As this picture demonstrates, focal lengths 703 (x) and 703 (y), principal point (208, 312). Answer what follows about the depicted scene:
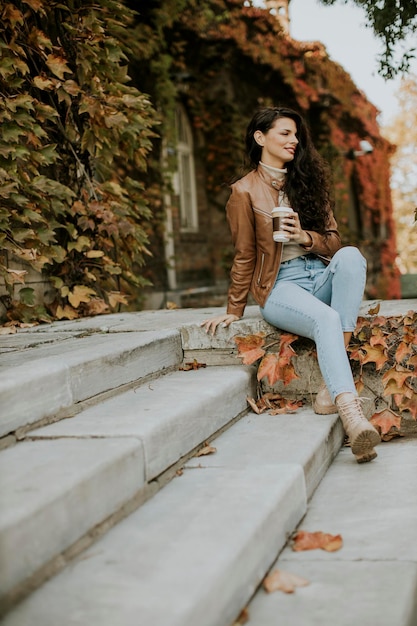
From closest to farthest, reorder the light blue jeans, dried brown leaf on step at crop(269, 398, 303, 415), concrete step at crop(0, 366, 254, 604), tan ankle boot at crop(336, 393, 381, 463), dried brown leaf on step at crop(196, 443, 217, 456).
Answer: concrete step at crop(0, 366, 254, 604)
dried brown leaf on step at crop(196, 443, 217, 456)
tan ankle boot at crop(336, 393, 381, 463)
the light blue jeans
dried brown leaf on step at crop(269, 398, 303, 415)

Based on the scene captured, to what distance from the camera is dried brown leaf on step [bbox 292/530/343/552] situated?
209 cm

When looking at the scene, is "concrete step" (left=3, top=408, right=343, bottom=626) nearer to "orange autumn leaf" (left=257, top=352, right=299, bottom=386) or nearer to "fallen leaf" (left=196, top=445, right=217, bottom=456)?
"fallen leaf" (left=196, top=445, right=217, bottom=456)

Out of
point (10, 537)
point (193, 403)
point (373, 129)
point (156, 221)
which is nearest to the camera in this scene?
point (10, 537)

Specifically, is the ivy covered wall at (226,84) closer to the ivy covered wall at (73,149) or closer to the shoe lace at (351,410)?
the ivy covered wall at (73,149)

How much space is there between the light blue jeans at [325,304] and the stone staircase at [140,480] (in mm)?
211

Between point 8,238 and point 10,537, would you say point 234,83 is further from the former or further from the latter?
point 10,537

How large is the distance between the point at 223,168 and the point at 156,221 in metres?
2.75

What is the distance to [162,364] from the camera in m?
3.30

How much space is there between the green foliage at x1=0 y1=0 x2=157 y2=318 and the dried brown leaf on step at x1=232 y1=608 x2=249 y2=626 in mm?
2963

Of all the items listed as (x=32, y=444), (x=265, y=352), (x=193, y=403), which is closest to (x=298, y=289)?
(x=265, y=352)

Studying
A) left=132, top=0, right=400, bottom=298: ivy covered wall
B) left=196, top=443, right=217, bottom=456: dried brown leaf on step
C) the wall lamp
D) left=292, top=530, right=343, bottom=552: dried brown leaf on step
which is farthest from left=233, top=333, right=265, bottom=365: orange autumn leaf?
the wall lamp

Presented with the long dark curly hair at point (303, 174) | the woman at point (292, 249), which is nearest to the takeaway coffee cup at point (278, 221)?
the woman at point (292, 249)

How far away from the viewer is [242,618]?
5.64 ft

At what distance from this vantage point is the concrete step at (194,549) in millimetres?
1492
